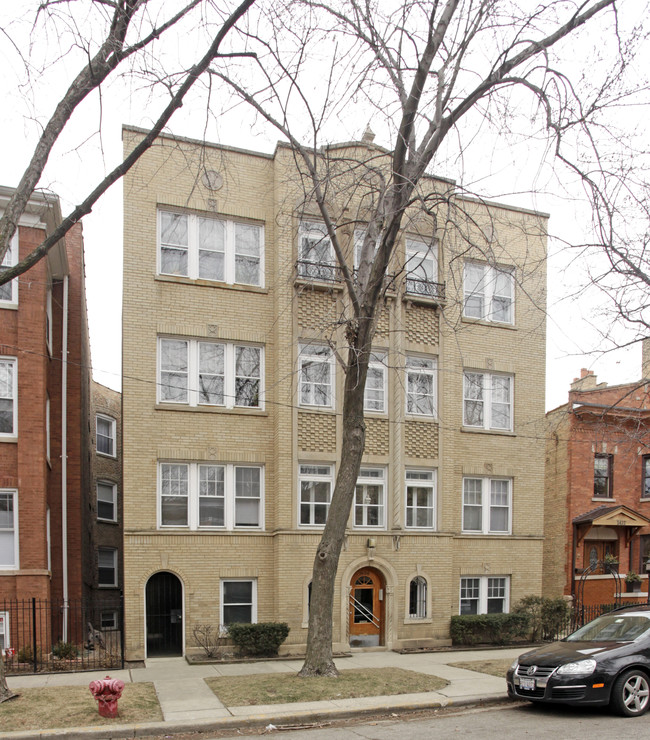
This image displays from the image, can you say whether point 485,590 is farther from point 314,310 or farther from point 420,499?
point 314,310

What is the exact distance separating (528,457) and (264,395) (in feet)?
26.1

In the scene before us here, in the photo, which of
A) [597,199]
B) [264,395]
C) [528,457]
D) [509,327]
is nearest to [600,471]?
[528,457]

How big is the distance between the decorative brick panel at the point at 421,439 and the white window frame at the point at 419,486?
458mm

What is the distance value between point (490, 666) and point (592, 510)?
10.6 metres

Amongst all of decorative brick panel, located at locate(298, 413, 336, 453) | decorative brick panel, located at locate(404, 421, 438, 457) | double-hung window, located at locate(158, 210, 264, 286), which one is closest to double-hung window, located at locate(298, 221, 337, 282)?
double-hung window, located at locate(158, 210, 264, 286)

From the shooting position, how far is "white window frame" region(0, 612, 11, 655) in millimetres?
15773

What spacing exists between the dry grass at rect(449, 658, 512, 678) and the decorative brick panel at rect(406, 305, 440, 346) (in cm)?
799

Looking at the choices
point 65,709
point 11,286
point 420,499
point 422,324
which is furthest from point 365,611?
point 11,286

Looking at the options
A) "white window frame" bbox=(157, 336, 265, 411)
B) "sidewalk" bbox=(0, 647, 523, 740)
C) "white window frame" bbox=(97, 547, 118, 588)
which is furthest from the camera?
"white window frame" bbox=(97, 547, 118, 588)

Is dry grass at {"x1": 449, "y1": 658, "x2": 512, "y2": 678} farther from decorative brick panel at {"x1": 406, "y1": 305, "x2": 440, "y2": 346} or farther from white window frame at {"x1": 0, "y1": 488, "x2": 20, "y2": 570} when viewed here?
white window frame at {"x1": 0, "y1": 488, "x2": 20, "y2": 570}

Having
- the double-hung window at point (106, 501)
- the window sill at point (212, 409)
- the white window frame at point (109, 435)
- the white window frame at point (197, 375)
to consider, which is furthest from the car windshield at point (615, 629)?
the white window frame at point (109, 435)

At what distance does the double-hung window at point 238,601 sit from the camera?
1761cm

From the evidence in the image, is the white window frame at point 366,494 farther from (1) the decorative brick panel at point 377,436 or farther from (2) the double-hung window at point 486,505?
(2) the double-hung window at point 486,505

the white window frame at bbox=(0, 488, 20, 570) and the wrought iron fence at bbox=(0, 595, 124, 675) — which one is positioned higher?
the white window frame at bbox=(0, 488, 20, 570)
